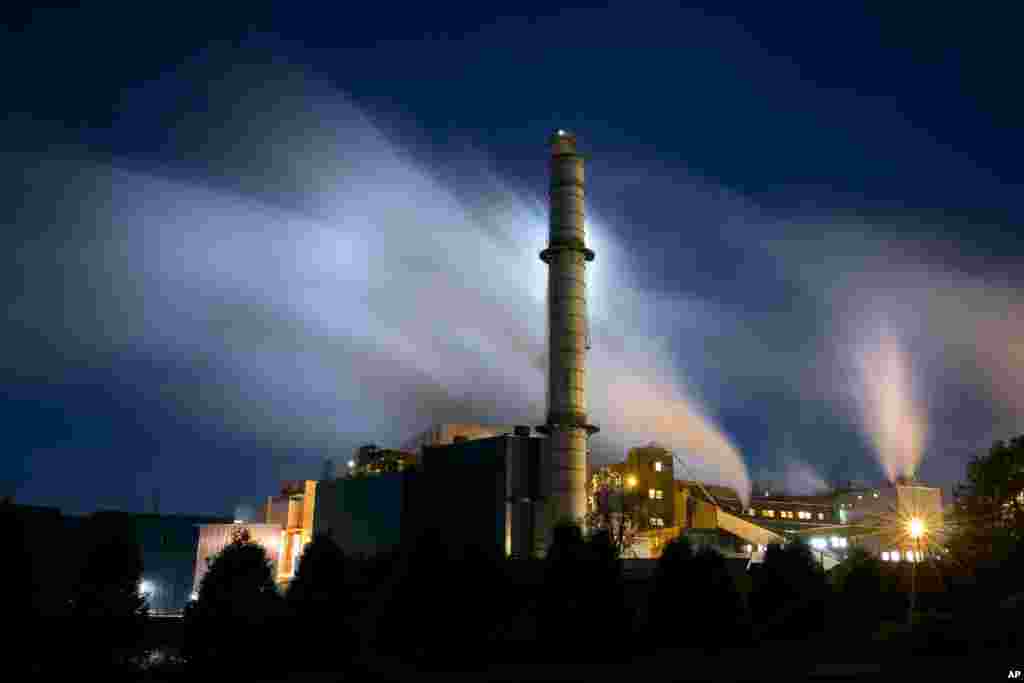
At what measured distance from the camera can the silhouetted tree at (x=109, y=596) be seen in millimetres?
24688

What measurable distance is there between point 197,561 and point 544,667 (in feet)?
233

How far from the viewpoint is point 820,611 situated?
35219 mm

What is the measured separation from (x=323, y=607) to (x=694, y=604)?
1401cm

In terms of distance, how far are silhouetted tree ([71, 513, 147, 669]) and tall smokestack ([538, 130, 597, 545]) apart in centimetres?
4029

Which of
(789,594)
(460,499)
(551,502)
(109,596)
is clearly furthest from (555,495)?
(109,596)


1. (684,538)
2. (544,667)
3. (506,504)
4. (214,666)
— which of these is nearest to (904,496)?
(506,504)

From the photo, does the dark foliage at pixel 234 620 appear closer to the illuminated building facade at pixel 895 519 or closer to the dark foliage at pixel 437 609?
the dark foliage at pixel 437 609

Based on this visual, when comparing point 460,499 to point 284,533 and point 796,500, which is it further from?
point 796,500

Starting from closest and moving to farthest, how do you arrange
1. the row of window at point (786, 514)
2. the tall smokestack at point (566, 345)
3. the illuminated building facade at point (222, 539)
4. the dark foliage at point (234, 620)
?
the dark foliage at point (234, 620), the tall smokestack at point (566, 345), the illuminated building facade at point (222, 539), the row of window at point (786, 514)

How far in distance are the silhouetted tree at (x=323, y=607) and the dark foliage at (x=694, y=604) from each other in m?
11.6

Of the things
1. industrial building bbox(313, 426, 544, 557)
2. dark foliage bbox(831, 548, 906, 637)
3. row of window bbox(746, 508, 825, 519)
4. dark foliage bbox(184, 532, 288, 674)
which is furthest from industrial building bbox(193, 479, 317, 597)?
dark foliage bbox(184, 532, 288, 674)

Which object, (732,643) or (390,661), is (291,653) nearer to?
(390,661)

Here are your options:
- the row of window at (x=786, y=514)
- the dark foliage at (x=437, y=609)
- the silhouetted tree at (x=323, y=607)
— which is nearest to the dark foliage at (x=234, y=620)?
the silhouetted tree at (x=323, y=607)

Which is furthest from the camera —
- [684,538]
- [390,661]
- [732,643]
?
Result: [684,538]
